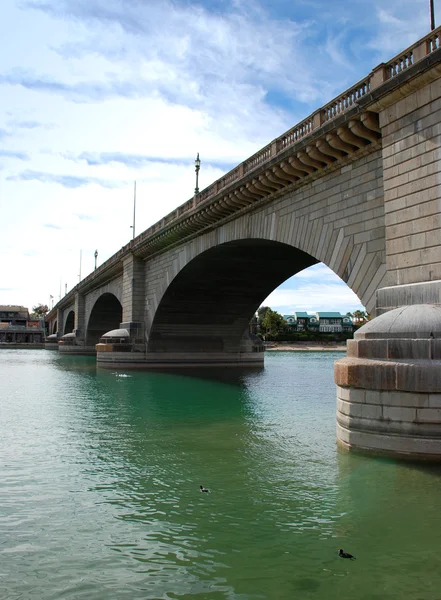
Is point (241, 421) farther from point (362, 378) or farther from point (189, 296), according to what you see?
point (189, 296)

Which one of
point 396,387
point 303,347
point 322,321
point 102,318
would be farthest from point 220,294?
point 322,321

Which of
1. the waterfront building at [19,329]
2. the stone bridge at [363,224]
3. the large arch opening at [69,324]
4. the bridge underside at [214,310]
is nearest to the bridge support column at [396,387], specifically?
the stone bridge at [363,224]

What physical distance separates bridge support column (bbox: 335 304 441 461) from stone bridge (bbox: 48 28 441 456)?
0.02 m

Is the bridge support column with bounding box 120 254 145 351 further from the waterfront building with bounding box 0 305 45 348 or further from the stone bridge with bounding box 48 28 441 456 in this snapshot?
the waterfront building with bounding box 0 305 45 348

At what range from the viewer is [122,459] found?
38.5 feet

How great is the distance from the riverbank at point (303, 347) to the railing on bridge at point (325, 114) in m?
75.5

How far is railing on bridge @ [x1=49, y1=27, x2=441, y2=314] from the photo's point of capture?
12.5m

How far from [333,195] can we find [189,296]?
21.2 metres

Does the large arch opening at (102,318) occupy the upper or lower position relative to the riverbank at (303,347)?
upper

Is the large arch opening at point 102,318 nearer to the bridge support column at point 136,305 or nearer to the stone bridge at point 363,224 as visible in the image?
the bridge support column at point 136,305

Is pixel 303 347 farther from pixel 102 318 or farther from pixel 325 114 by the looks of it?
pixel 325 114

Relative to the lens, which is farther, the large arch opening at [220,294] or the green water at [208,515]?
the large arch opening at [220,294]

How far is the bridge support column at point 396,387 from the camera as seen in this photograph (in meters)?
9.97

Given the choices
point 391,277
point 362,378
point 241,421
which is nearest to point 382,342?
point 362,378
